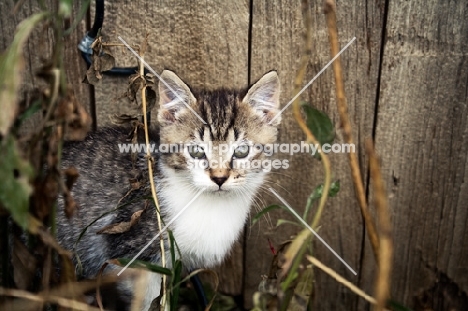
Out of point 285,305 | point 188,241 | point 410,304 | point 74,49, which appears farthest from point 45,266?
point 410,304

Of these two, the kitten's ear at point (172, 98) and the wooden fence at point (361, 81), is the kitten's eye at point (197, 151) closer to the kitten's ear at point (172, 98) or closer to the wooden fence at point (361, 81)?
the kitten's ear at point (172, 98)

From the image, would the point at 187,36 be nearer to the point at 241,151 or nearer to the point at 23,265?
the point at 241,151

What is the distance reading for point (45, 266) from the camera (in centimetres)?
137

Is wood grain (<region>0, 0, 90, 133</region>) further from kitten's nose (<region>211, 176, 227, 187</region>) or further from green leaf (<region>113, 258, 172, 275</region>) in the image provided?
green leaf (<region>113, 258, 172, 275</region>)

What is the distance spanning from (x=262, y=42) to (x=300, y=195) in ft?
2.08

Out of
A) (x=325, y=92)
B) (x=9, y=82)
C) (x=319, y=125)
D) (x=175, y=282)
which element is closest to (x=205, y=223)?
(x=175, y=282)

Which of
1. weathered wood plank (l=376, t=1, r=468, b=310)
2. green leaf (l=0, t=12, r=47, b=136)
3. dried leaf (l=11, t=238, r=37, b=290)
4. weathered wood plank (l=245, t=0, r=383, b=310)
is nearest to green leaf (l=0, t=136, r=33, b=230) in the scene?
green leaf (l=0, t=12, r=47, b=136)

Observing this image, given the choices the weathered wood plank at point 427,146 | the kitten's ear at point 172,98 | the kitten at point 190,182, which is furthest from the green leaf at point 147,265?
the weathered wood plank at point 427,146

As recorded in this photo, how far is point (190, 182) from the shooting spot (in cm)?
216

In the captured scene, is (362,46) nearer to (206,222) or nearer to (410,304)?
(206,222)

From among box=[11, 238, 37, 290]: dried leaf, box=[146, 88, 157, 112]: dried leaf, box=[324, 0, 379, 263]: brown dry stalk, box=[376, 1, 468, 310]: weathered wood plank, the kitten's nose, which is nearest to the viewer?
box=[324, 0, 379, 263]: brown dry stalk

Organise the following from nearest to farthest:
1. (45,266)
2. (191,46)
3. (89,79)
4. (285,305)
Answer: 1. (45,266)
2. (285,305)
3. (89,79)
4. (191,46)

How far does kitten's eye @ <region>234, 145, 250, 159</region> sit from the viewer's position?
7.06 ft

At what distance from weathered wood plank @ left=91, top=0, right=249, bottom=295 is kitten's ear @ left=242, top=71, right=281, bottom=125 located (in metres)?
0.17
